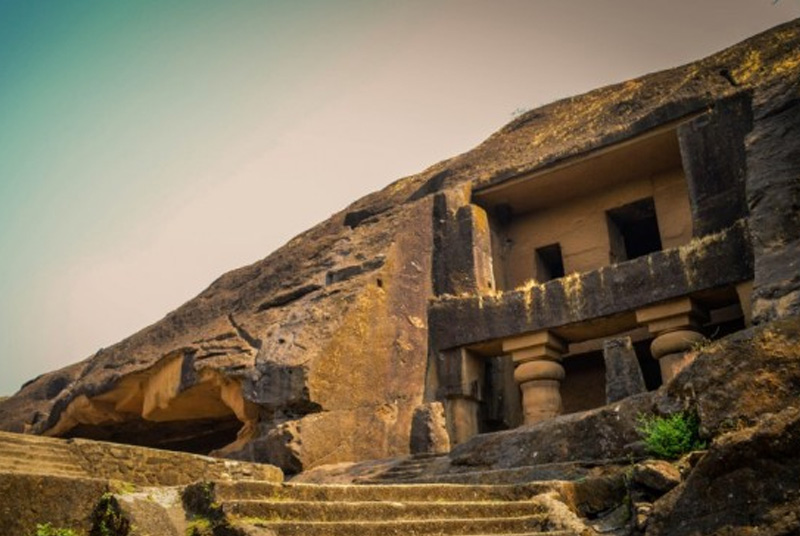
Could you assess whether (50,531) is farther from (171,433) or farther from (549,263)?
(171,433)

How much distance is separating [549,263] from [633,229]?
1.79 m

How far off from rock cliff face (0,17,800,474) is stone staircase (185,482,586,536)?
3.38 m

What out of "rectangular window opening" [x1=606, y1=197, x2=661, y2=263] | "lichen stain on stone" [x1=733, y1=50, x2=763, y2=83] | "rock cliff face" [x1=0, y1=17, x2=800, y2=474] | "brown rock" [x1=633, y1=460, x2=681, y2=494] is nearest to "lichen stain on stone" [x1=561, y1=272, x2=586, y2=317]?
"rock cliff face" [x1=0, y1=17, x2=800, y2=474]

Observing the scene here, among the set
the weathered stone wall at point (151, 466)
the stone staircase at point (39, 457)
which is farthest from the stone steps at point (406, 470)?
the stone staircase at point (39, 457)

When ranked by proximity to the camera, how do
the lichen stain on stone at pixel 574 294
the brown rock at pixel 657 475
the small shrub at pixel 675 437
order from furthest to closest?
the lichen stain on stone at pixel 574 294 → the small shrub at pixel 675 437 → the brown rock at pixel 657 475

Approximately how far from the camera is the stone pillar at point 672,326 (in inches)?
386

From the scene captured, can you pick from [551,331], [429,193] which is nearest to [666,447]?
[551,331]

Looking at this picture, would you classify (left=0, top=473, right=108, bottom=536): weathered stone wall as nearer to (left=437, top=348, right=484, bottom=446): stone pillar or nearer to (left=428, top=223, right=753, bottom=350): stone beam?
(left=437, top=348, right=484, bottom=446): stone pillar

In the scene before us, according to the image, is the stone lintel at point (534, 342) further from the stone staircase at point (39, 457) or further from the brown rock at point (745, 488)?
the brown rock at point (745, 488)

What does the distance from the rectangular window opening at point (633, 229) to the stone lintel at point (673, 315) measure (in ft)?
8.73

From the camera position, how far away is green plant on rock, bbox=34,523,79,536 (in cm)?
431

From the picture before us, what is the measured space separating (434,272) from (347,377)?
2.63m

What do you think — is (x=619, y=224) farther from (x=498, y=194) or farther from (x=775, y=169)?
(x=775, y=169)

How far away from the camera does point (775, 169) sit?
8.51 meters
